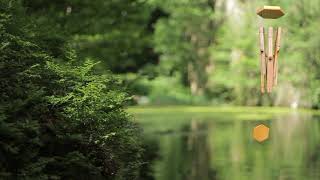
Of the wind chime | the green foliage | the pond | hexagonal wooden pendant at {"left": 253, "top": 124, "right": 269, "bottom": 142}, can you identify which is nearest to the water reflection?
the pond

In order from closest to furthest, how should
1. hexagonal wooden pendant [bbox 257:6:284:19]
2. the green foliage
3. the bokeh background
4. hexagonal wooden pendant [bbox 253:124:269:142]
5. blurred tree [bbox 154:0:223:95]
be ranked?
the green foliage → the bokeh background → hexagonal wooden pendant [bbox 253:124:269:142] → hexagonal wooden pendant [bbox 257:6:284:19] → blurred tree [bbox 154:0:223:95]

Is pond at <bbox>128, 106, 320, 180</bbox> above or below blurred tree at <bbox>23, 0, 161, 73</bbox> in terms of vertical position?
below

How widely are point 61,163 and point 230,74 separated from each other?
4244 cm

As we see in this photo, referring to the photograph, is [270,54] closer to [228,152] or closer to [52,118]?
[52,118]

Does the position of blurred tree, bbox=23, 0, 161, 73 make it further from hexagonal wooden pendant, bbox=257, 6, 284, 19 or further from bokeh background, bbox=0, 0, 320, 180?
hexagonal wooden pendant, bbox=257, 6, 284, 19

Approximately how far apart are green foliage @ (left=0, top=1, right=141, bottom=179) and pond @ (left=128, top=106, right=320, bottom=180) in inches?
128

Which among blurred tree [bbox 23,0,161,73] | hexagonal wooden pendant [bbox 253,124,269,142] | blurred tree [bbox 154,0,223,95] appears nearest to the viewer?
hexagonal wooden pendant [bbox 253,124,269,142]

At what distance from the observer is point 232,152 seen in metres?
19.5

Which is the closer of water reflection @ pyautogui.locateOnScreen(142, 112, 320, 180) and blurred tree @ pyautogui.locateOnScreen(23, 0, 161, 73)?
water reflection @ pyautogui.locateOnScreen(142, 112, 320, 180)

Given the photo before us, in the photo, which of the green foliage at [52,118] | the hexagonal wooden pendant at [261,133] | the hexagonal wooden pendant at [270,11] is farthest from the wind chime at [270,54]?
the green foliage at [52,118]

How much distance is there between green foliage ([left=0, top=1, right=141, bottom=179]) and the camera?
888cm

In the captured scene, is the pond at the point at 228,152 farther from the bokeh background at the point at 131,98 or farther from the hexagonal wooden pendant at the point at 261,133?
the hexagonal wooden pendant at the point at 261,133

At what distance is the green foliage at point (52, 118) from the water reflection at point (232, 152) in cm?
326

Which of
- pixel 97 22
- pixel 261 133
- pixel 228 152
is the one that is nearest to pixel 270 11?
pixel 261 133
